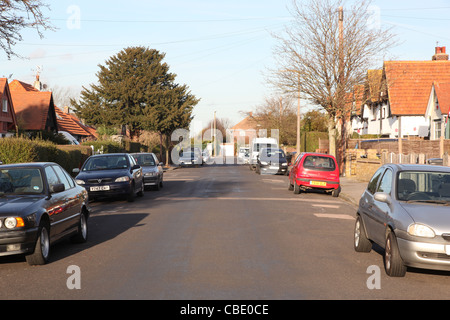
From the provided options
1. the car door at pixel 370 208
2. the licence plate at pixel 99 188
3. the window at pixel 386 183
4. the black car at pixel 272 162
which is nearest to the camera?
the window at pixel 386 183

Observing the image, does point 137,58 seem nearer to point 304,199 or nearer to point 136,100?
point 136,100

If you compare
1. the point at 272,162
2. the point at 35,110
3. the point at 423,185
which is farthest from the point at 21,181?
the point at 35,110

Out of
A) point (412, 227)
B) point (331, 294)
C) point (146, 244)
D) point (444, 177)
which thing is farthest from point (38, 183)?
point (444, 177)

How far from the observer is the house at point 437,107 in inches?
1379

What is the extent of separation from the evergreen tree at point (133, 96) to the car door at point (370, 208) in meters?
48.6

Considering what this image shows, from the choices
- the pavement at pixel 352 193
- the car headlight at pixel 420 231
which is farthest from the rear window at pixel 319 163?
the car headlight at pixel 420 231

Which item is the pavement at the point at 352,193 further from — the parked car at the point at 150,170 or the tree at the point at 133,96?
the tree at the point at 133,96

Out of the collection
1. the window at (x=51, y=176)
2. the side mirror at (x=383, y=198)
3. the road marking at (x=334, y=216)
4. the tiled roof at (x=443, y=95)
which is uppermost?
the tiled roof at (x=443, y=95)

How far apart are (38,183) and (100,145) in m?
28.7

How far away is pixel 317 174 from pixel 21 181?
44.3 feet

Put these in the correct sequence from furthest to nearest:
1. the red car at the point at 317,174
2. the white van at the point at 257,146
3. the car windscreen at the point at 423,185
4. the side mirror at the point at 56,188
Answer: the white van at the point at 257,146 → the red car at the point at 317,174 → the side mirror at the point at 56,188 → the car windscreen at the point at 423,185

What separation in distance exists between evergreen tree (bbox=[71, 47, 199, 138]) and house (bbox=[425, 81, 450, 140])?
2796 cm

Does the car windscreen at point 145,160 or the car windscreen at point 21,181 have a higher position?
the car windscreen at point 21,181

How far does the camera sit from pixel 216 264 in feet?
26.0
